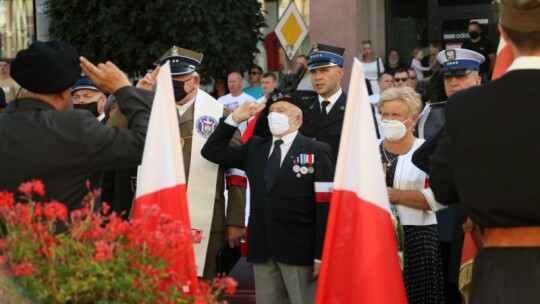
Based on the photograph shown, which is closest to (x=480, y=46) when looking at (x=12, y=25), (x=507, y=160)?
(x=507, y=160)

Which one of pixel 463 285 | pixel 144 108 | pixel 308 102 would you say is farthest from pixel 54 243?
pixel 308 102

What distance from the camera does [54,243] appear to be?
12.8 feet

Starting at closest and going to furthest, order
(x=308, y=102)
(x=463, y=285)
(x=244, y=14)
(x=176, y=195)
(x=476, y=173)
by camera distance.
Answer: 1. (x=476, y=173)
2. (x=176, y=195)
3. (x=463, y=285)
4. (x=308, y=102)
5. (x=244, y=14)

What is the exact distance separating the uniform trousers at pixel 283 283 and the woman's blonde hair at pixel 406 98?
3.98ft

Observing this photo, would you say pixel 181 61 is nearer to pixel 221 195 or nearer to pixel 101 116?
pixel 101 116

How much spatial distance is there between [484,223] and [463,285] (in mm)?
1674

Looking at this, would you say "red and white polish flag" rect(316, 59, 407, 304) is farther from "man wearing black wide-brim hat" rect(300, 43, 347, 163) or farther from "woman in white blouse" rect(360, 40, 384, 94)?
"woman in white blouse" rect(360, 40, 384, 94)

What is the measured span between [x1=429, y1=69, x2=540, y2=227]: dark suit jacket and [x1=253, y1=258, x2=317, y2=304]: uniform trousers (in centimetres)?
295

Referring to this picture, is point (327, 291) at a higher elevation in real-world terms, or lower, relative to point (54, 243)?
lower

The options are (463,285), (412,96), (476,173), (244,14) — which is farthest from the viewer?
(244,14)

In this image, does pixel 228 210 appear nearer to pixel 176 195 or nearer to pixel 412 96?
pixel 412 96

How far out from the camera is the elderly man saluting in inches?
287

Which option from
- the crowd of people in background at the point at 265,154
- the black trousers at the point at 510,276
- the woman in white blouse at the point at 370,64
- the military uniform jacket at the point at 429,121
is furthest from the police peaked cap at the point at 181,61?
the woman in white blouse at the point at 370,64

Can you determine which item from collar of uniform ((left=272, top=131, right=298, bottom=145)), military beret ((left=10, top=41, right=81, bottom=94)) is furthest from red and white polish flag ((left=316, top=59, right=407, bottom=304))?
collar of uniform ((left=272, top=131, right=298, bottom=145))
